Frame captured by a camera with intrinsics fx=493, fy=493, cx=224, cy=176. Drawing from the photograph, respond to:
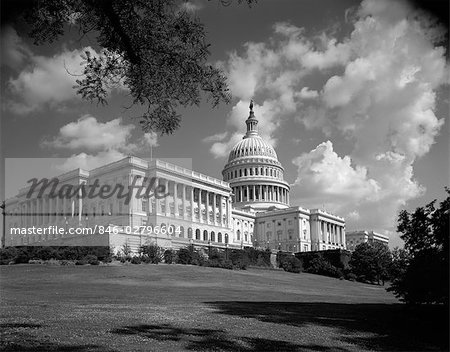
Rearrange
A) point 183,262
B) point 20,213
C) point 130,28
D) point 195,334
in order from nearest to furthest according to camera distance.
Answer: point 130,28 < point 195,334 < point 183,262 < point 20,213

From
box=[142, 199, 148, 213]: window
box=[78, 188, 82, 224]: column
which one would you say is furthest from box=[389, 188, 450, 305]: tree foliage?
box=[78, 188, 82, 224]: column

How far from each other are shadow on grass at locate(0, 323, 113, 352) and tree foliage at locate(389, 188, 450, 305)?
47.2 ft

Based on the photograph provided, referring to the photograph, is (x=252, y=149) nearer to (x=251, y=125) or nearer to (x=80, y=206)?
(x=251, y=125)

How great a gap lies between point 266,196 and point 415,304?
134598 millimetres

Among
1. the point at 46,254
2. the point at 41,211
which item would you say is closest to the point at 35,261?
the point at 46,254

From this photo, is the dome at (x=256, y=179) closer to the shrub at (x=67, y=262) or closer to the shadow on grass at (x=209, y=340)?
the shrub at (x=67, y=262)

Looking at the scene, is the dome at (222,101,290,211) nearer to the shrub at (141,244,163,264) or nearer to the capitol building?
the capitol building

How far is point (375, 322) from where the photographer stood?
69.7ft

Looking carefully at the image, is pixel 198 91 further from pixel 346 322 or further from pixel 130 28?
pixel 346 322

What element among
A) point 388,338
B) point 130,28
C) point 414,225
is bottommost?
point 388,338

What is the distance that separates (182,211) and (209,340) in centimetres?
9651

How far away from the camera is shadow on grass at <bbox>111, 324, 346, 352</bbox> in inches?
561

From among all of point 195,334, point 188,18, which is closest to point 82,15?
point 188,18

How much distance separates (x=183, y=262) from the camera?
72562 millimetres
